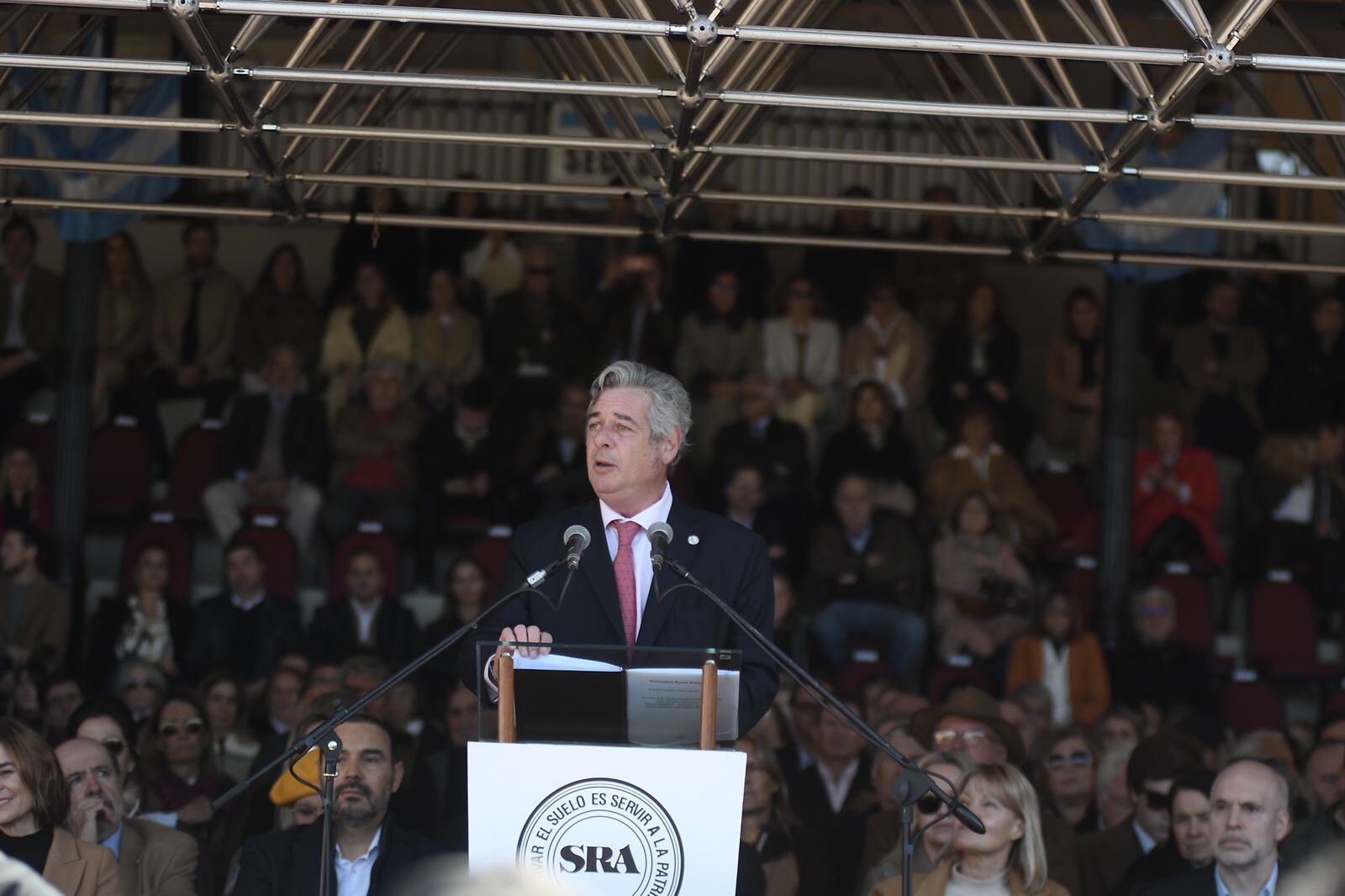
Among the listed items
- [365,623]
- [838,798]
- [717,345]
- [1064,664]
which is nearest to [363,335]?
[717,345]

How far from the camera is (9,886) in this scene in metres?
2.40

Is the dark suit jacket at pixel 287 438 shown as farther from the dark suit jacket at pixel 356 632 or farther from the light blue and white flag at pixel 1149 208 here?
the light blue and white flag at pixel 1149 208

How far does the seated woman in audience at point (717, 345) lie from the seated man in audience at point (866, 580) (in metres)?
1.31

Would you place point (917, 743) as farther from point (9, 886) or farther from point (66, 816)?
point (9, 886)

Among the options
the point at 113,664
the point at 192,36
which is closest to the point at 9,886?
the point at 192,36

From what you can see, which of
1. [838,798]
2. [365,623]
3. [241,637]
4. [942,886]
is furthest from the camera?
[365,623]

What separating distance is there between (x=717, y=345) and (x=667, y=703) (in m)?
7.49

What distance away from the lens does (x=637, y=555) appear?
14.9 ft

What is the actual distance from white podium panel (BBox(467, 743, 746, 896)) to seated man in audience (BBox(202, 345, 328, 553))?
6.89m

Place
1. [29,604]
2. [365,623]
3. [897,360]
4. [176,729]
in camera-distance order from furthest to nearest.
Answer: [897,360]
[365,623]
[29,604]
[176,729]

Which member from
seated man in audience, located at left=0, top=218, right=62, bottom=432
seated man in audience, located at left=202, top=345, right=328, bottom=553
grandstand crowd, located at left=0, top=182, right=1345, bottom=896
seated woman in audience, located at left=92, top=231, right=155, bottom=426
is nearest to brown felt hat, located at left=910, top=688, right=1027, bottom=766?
grandstand crowd, located at left=0, top=182, right=1345, bottom=896

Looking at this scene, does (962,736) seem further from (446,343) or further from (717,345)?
(446,343)

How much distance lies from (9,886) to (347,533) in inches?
318

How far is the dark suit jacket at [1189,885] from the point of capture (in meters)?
5.73
